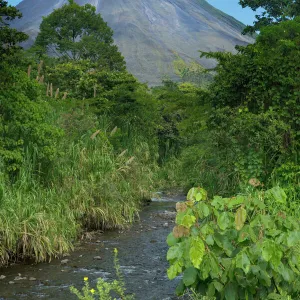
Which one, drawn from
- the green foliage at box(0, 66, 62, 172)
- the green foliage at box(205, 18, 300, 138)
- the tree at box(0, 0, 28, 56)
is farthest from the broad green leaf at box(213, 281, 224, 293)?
the tree at box(0, 0, 28, 56)

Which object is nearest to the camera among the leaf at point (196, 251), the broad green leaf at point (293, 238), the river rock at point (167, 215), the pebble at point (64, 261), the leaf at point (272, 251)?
the leaf at point (196, 251)

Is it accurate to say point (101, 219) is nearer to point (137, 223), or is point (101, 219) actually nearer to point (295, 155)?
point (137, 223)

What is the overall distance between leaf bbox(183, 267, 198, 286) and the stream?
3.08 metres

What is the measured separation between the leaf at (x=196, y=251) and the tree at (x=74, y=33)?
143 ft

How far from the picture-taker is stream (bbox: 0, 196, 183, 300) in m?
7.31

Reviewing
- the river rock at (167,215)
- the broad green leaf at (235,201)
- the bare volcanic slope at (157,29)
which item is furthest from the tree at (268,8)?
the bare volcanic slope at (157,29)

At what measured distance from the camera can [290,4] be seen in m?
29.2

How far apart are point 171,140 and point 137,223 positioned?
1717cm

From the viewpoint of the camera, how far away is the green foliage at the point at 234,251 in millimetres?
3867

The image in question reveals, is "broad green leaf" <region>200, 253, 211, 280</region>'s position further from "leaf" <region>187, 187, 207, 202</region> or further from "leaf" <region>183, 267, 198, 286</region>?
"leaf" <region>187, 187, 207, 202</region>

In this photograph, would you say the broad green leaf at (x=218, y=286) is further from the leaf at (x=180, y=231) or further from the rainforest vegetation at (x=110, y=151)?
the rainforest vegetation at (x=110, y=151)

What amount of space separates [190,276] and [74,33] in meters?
50.7

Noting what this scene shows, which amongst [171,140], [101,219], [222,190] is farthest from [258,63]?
[171,140]

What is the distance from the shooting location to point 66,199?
10.4 m
